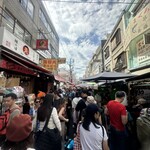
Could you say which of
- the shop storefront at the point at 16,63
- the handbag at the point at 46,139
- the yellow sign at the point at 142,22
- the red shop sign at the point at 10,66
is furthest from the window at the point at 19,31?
the handbag at the point at 46,139

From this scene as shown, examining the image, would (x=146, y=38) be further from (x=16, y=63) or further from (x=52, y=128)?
(x=52, y=128)

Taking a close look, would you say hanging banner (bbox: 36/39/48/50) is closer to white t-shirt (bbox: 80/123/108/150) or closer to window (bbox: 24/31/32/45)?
window (bbox: 24/31/32/45)

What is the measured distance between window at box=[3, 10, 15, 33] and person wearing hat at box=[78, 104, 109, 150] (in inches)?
360

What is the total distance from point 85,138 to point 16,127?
4.45ft

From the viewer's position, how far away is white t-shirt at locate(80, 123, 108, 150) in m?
2.59

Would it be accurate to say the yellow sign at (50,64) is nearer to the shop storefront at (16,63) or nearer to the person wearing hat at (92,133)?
the shop storefront at (16,63)

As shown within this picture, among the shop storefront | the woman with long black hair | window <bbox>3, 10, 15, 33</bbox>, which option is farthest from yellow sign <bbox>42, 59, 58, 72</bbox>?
the woman with long black hair

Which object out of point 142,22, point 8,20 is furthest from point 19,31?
point 142,22

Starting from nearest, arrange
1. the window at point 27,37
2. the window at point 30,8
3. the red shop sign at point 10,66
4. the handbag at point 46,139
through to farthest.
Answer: the handbag at point 46,139 < the red shop sign at point 10,66 < the window at point 27,37 < the window at point 30,8

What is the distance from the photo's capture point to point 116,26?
2003cm

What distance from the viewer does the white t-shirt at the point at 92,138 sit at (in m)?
2.59

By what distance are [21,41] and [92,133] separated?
9247mm

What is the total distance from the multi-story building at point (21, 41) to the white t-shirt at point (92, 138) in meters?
4.98

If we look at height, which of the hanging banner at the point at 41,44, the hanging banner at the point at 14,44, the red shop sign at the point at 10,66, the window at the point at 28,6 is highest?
the window at the point at 28,6
